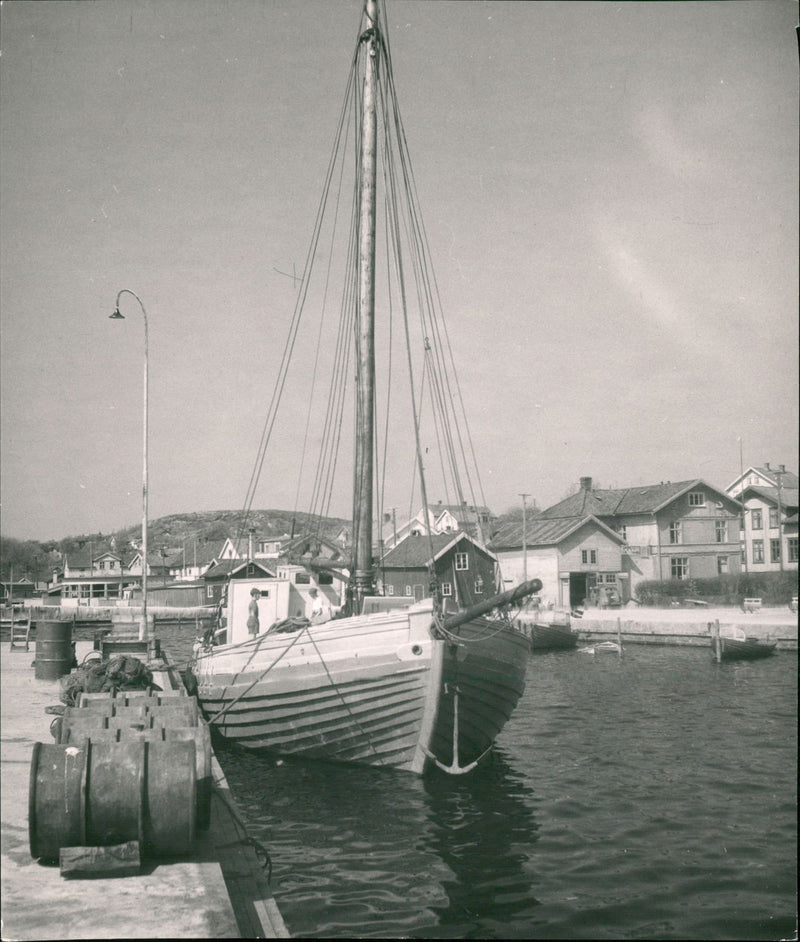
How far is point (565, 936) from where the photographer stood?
7.76m

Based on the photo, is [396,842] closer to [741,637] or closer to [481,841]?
[481,841]

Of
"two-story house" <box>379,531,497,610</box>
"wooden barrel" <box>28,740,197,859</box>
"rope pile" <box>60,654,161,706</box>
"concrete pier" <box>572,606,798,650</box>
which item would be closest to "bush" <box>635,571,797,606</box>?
"concrete pier" <box>572,606,798,650</box>

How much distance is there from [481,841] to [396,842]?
3.57 ft

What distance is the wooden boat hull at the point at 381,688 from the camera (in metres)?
12.3

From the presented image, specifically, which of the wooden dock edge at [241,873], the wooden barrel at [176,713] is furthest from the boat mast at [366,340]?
the wooden dock edge at [241,873]

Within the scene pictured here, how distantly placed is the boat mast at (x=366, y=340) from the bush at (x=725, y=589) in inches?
1257

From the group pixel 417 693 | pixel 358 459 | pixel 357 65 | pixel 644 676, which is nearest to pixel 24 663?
pixel 358 459

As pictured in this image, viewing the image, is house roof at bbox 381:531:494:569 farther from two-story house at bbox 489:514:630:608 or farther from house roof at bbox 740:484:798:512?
house roof at bbox 740:484:798:512

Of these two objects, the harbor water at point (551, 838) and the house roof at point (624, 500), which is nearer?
the harbor water at point (551, 838)

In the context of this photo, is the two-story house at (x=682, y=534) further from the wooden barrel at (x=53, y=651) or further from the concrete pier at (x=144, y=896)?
the concrete pier at (x=144, y=896)

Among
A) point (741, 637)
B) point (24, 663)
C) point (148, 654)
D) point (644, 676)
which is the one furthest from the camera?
point (741, 637)

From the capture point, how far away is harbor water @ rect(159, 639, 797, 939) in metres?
8.18

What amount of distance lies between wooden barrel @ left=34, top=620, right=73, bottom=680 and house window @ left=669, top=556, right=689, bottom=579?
145 feet

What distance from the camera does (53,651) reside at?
17.5m
